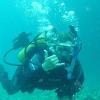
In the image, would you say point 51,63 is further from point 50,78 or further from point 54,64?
point 50,78

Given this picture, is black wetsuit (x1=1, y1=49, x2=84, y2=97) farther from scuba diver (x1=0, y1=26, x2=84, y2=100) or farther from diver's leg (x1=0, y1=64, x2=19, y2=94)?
diver's leg (x1=0, y1=64, x2=19, y2=94)

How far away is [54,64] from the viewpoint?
4.28 metres

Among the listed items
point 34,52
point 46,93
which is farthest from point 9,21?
point 34,52

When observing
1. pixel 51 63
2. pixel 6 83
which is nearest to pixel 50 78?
pixel 51 63

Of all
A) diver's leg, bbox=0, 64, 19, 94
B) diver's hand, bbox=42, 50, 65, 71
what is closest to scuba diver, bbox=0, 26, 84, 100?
diver's hand, bbox=42, 50, 65, 71

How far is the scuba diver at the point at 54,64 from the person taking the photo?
14.2ft

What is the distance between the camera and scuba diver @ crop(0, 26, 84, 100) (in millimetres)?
4340

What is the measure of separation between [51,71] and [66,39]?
0.62 meters

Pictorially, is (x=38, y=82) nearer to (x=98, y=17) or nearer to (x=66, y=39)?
(x=66, y=39)

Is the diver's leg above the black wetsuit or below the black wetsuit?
above

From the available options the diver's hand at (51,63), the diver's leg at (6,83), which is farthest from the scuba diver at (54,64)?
the diver's leg at (6,83)

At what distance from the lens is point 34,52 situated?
16.2 feet

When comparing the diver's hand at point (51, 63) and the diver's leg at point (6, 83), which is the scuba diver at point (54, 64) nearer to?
the diver's hand at point (51, 63)

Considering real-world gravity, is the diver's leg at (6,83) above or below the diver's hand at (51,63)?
above
